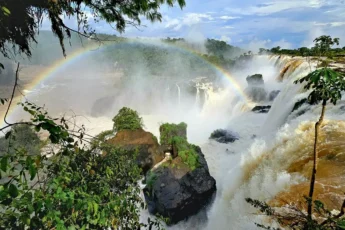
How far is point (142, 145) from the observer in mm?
13570

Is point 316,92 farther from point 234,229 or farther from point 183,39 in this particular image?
point 183,39

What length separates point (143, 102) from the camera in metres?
34.8

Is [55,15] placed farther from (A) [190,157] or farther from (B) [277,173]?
(A) [190,157]

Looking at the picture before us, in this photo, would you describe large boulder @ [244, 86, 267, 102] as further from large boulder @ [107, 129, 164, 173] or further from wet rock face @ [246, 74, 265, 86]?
large boulder @ [107, 129, 164, 173]

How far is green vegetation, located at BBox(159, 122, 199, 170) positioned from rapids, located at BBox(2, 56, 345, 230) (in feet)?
5.44

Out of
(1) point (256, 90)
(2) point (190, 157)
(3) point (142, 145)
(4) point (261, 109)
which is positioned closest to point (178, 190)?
(2) point (190, 157)

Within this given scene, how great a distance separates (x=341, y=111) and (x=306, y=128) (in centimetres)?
160

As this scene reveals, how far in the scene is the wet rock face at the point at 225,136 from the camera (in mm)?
17344

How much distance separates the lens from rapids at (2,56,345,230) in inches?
247

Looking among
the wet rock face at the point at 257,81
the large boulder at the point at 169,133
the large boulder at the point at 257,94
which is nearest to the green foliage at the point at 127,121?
the large boulder at the point at 169,133

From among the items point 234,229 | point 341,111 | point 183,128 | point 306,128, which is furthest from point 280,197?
point 183,128

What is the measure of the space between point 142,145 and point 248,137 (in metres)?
7.59

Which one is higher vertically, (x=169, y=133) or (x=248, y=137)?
(x=169, y=133)

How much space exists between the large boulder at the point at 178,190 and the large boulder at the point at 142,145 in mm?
2056
